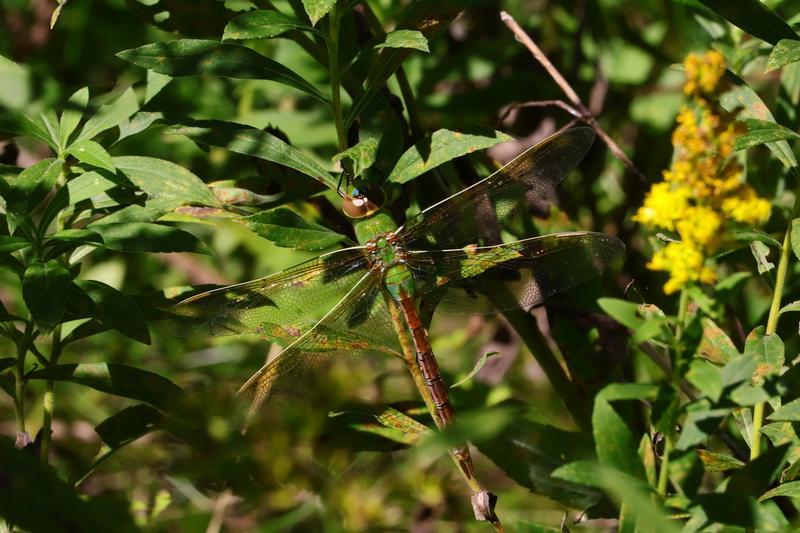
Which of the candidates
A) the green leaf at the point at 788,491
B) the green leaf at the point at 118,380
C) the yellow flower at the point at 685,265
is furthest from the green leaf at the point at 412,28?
the green leaf at the point at 788,491

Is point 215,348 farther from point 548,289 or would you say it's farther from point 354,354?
point 548,289

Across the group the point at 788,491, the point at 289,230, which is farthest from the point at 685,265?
the point at 289,230

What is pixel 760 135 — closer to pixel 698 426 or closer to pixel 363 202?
pixel 698 426

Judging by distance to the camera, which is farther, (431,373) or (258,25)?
(431,373)

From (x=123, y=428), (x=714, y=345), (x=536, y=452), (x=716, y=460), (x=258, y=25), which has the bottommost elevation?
(x=536, y=452)

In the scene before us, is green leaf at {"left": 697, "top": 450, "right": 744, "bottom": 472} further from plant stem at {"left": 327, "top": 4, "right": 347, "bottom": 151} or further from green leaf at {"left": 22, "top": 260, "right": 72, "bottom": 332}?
green leaf at {"left": 22, "top": 260, "right": 72, "bottom": 332}

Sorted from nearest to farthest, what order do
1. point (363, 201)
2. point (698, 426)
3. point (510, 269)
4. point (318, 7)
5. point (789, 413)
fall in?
point (698, 426) < point (789, 413) < point (318, 7) < point (363, 201) < point (510, 269)

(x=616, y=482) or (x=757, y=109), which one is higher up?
(x=757, y=109)
